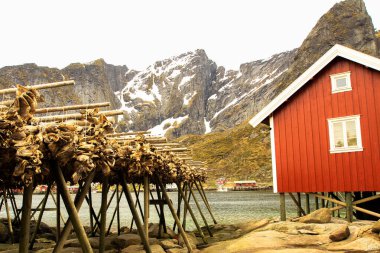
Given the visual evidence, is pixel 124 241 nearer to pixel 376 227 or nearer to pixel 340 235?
pixel 340 235

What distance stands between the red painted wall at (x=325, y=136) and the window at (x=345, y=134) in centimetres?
21

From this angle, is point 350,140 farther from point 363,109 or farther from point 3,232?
point 3,232

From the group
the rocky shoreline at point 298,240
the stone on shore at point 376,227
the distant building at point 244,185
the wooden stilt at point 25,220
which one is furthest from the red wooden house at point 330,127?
the distant building at point 244,185

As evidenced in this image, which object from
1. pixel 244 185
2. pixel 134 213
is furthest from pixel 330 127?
pixel 244 185

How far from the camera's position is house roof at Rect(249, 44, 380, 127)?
1750 cm

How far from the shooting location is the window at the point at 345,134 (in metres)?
17.7

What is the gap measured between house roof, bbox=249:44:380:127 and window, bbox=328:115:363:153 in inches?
97.1

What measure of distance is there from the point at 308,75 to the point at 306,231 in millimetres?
8022

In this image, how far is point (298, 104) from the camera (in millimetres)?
19516

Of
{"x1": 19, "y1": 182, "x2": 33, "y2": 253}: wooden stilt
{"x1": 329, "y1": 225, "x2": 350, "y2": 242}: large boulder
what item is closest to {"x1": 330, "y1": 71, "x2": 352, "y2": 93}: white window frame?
{"x1": 329, "y1": 225, "x2": 350, "y2": 242}: large boulder

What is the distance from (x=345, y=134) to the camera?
59.2ft

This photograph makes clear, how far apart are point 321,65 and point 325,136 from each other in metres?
3.59

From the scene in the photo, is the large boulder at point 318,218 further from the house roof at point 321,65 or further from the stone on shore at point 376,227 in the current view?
the house roof at point 321,65

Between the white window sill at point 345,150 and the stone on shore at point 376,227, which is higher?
the white window sill at point 345,150
